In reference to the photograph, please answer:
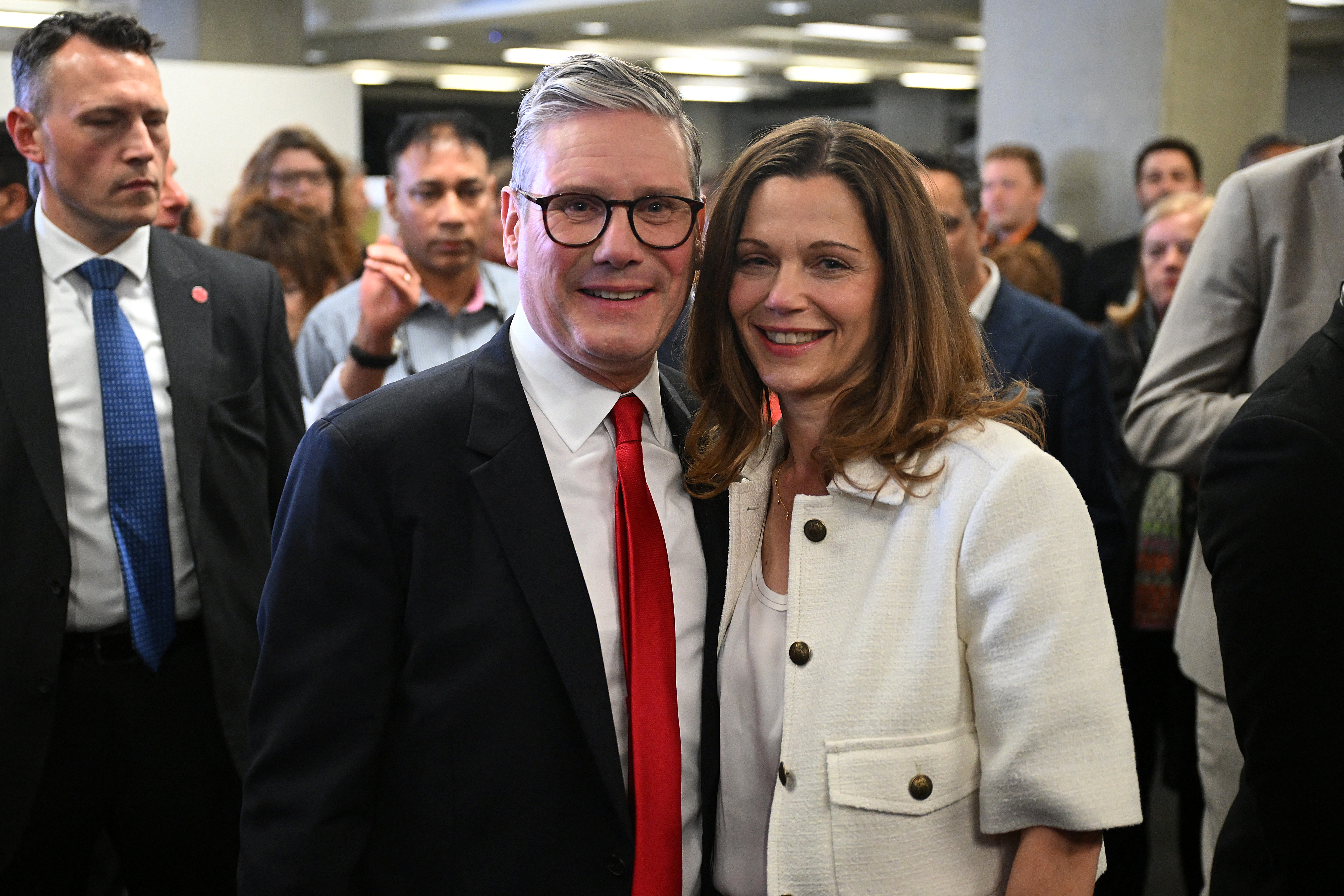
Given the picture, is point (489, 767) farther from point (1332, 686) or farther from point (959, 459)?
point (1332, 686)

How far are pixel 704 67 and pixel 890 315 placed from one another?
828 cm

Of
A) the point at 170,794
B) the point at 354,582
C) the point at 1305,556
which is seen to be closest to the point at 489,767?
the point at 354,582

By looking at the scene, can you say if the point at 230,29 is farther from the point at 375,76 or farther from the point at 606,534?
the point at 606,534

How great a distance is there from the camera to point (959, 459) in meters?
1.46

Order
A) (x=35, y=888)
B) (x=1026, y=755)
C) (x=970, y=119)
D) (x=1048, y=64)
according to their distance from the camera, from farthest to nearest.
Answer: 1. (x=970, y=119)
2. (x=1048, y=64)
3. (x=35, y=888)
4. (x=1026, y=755)

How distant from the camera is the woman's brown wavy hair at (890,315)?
4.99 ft

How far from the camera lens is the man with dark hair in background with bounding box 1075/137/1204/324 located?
5.49m

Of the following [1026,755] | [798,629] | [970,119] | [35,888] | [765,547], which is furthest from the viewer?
[970,119]

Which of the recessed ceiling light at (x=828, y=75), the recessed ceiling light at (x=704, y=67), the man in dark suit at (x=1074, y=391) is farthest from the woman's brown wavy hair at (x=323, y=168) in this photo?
the recessed ceiling light at (x=828, y=75)

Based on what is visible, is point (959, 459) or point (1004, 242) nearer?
point (959, 459)

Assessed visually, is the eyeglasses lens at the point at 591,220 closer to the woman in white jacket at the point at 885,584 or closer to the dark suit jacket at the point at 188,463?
the woman in white jacket at the point at 885,584

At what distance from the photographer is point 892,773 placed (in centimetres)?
140

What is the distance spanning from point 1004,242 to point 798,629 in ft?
14.4

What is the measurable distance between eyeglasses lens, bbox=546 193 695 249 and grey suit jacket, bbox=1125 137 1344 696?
1122 millimetres
